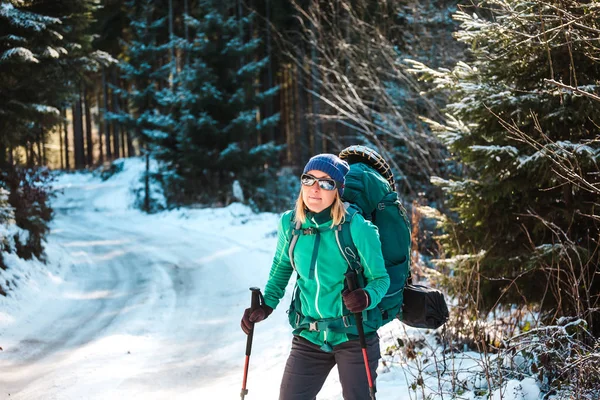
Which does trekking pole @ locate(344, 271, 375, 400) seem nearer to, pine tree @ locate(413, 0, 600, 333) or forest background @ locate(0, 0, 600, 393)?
forest background @ locate(0, 0, 600, 393)

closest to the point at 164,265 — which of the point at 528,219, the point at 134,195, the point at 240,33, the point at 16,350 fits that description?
the point at 16,350

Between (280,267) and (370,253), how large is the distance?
641 millimetres

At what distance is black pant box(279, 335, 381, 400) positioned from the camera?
3197 millimetres

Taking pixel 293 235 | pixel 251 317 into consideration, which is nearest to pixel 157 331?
pixel 251 317

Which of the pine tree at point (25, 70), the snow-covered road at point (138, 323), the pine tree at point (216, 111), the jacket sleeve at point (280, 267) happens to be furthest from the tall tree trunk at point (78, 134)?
the jacket sleeve at point (280, 267)

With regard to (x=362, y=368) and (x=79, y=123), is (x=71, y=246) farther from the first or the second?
(x=79, y=123)

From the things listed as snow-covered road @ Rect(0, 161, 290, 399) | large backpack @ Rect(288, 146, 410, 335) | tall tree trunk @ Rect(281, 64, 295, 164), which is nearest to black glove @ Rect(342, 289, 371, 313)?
large backpack @ Rect(288, 146, 410, 335)

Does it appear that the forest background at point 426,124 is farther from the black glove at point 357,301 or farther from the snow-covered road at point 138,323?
the black glove at point 357,301

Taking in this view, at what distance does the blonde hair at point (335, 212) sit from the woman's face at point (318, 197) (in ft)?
0.12

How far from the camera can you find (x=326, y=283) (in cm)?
321

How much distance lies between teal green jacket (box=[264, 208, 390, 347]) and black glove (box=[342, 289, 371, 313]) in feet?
0.21

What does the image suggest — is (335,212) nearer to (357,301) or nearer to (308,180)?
(308,180)

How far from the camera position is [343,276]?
3.19 meters

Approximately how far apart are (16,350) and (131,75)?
61.4 feet
